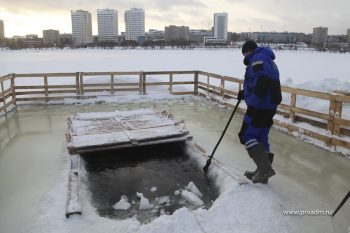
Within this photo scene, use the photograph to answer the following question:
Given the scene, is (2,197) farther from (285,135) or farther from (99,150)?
(285,135)

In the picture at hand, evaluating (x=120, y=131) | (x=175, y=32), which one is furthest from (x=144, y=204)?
(x=175, y=32)

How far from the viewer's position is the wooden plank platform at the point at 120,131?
5.70m

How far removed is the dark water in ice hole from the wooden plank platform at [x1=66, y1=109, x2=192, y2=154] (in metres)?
0.27

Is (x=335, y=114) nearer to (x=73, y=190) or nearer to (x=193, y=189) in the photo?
(x=193, y=189)

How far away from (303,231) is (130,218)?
1.83 metres

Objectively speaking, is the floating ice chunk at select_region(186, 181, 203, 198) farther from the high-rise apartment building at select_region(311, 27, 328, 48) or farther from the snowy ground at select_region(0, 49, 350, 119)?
the high-rise apartment building at select_region(311, 27, 328, 48)

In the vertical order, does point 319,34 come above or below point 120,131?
above

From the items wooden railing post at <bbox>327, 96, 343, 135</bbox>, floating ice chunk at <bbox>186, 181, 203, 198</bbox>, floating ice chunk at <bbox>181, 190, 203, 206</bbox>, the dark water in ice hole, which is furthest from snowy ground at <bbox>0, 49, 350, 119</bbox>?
floating ice chunk at <bbox>181, 190, 203, 206</bbox>

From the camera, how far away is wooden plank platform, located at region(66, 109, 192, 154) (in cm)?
570

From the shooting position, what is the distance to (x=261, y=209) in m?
3.82

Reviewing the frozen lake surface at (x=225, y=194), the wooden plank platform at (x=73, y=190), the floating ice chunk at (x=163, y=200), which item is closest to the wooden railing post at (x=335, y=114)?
the frozen lake surface at (x=225, y=194)

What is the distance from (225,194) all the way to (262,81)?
56.0 inches

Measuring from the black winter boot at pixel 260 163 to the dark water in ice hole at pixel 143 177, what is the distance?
0.60m

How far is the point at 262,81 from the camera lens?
4.05 m
